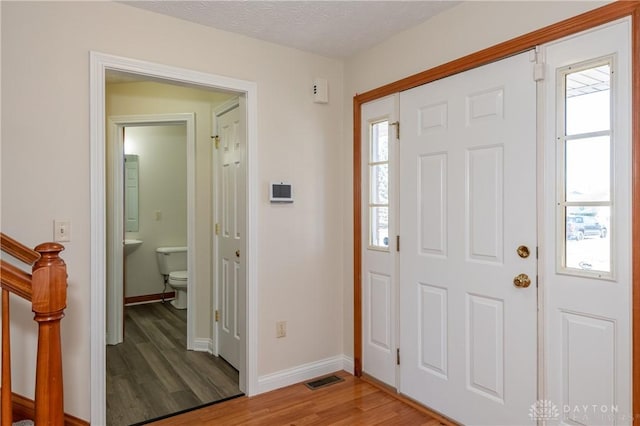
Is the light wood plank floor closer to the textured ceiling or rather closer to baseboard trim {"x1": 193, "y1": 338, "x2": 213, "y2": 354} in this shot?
baseboard trim {"x1": 193, "y1": 338, "x2": 213, "y2": 354}

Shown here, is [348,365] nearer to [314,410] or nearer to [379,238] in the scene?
[314,410]

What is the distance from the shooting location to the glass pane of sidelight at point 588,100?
1703 mm

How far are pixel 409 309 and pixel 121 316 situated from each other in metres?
2.74

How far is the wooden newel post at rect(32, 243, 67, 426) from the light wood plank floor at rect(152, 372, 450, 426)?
1326 millimetres

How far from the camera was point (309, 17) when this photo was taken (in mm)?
2432

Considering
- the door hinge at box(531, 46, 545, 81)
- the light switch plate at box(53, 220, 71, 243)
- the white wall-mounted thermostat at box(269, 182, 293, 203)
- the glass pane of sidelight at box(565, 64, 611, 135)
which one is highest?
the door hinge at box(531, 46, 545, 81)

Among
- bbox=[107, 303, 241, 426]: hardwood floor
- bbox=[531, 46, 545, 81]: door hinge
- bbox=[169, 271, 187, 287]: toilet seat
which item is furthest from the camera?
bbox=[169, 271, 187, 287]: toilet seat

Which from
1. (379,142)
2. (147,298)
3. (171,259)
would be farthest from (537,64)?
(147,298)

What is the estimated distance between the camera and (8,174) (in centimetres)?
199

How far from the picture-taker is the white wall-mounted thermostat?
9.22 feet

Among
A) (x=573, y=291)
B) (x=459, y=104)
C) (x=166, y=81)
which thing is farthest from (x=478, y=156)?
(x=166, y=81)

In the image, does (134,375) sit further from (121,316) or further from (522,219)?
(522,219)

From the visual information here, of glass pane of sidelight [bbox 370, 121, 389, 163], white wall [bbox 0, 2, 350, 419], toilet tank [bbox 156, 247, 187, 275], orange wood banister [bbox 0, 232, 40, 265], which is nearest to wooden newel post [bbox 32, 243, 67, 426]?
orange wood banister [bbox 0, 232, 40, 265]

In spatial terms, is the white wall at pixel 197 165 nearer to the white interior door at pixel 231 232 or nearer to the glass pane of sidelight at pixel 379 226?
the white interior door at pixel 231 232
